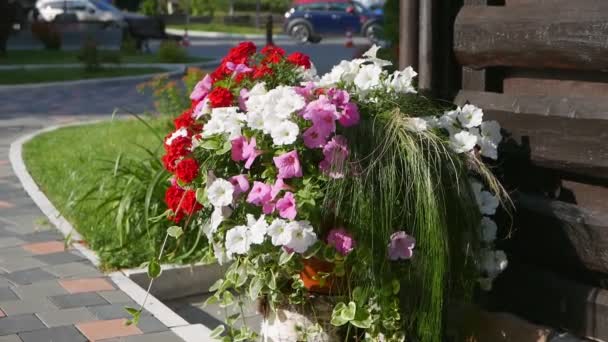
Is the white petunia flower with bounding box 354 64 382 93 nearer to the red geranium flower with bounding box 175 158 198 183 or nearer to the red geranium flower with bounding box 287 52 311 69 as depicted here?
the red geranium flower with bounding box 287 52 311 69

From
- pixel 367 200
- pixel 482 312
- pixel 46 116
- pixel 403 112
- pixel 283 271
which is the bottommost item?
pixel 46 116

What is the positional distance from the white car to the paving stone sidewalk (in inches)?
948

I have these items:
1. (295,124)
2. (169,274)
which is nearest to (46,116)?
(169,274)

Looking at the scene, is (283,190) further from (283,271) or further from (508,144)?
(508,144)

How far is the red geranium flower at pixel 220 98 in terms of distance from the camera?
13.5ft

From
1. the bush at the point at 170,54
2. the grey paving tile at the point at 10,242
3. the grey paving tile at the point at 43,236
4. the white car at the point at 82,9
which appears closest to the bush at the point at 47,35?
the white car at the point at 82,9

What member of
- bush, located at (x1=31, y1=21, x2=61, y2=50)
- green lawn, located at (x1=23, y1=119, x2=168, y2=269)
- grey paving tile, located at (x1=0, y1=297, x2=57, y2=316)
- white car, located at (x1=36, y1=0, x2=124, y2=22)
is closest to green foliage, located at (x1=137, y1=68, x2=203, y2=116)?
green lawn, located at (x1=23, y1=119, x2=168, y2=269)

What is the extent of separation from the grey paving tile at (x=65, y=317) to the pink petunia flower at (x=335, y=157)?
1.73 meters

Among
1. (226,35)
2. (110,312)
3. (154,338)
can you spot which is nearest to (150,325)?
(154,338)

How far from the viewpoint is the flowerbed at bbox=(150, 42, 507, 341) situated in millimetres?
3717

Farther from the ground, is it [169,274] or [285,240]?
[285,240]

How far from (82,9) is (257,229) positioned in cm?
2981

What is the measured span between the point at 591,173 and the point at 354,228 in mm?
1007

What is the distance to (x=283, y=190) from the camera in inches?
150
